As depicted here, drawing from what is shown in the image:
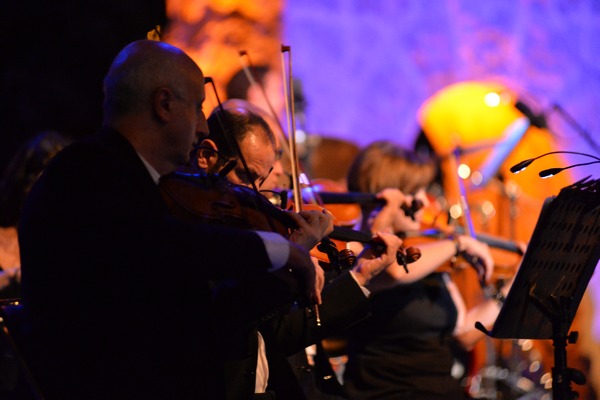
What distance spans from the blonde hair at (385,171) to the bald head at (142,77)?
6.04 feet

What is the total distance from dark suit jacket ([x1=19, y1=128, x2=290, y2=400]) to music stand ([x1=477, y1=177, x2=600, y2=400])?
3.45 feet

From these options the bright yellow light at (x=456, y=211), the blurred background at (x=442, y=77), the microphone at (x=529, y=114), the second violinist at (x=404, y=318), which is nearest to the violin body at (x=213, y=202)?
the second violinist at (x=404, y=318)

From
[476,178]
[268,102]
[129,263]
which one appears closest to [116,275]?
[129,263]

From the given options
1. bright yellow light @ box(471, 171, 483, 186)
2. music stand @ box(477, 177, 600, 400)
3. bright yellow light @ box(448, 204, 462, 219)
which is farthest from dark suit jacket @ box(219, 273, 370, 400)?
bright yellow light @ box(471, 171, 483, 186)

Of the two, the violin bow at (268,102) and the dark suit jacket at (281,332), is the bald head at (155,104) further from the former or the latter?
the violin bow at (268,102)

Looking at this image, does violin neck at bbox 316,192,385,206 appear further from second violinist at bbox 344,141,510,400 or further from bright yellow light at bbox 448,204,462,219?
bright yellow light at bbox 448,204,462,219

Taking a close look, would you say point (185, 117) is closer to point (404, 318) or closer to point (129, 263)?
point (129, 263)

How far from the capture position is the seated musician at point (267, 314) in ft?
6.91

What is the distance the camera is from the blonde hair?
3633 millimetres

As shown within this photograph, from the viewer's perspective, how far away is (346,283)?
2.52 meters

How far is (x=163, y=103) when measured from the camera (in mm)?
1833

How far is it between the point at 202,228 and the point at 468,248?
2053 mm

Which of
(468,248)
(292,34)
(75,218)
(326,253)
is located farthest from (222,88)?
(75,218)

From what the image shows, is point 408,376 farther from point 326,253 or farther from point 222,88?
point 222,88
